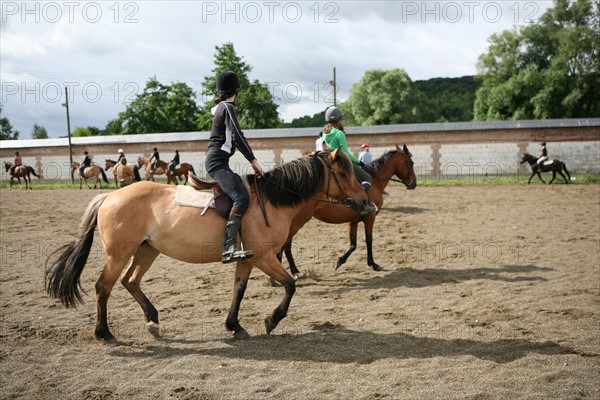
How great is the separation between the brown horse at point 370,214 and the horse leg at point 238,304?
1333 mm

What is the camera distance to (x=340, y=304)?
6.84 meters

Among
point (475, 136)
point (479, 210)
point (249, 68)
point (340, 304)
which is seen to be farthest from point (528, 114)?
Answer: point (340, 304)

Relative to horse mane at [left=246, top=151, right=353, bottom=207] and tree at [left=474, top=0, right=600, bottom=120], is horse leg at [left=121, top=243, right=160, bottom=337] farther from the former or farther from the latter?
tree at [left=474, top=0, right=600, bottom=120]

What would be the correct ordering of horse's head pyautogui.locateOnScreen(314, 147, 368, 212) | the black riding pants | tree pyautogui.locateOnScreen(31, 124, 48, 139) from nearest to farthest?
the black riding pants
horse's head pyautogui.locateOnScreen(314, 147, 368, 212)
tree pyautogui.locateOnScreen(31, 124, 48, 139)

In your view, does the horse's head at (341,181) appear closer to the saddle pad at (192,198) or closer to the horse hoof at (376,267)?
the saddle pad at (192,198)

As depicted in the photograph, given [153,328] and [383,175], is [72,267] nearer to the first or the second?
[153,328]

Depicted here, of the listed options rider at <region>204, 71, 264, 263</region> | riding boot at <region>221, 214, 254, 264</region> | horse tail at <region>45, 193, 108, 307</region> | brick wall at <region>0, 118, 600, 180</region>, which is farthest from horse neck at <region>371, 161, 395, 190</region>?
brick wall at <region>0, 118, 600, 180</region>

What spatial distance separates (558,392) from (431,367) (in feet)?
3.66

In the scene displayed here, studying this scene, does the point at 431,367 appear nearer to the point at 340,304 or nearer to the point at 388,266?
the point at 340,304

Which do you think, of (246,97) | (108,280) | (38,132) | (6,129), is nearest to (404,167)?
(108,280)

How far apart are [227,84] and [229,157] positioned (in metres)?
0.88

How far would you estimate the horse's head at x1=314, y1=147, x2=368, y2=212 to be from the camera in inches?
240

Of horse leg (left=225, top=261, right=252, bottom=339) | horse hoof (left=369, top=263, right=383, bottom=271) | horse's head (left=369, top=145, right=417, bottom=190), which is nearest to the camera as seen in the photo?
horse leg (left=225, top=261, right=252, bottom=339)

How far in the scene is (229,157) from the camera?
5441 millimetres
